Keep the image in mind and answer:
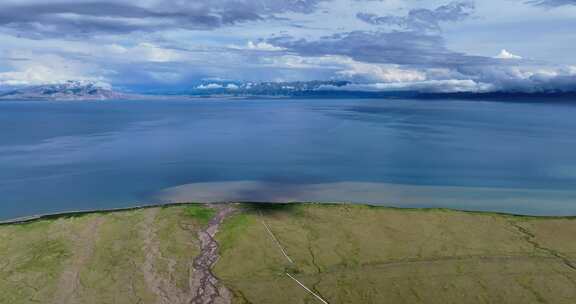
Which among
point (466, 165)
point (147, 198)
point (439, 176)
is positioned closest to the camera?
point (147, 198)

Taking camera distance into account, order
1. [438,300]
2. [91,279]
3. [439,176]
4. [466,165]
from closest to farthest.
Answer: [438,300], [91,279], [439,176], [466,165]

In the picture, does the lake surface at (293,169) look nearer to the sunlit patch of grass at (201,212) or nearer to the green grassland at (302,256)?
the sunlit patch of grass at (201,212)

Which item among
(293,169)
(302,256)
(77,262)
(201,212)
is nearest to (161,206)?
(201,212)

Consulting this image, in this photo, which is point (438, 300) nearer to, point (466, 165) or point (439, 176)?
point (439, 176)

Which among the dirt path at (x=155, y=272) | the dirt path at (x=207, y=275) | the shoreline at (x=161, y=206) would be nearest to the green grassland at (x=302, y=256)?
the dirt path at (x=155, y=272)

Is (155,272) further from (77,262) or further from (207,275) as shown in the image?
(77,262)

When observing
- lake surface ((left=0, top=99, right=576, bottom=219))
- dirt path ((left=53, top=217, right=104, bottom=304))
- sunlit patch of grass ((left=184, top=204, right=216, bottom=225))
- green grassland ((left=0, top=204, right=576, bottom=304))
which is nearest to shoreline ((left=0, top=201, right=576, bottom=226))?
green grassland ((left=0, top=204, right=576, bottom=304))

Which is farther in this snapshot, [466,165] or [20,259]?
[466,165]

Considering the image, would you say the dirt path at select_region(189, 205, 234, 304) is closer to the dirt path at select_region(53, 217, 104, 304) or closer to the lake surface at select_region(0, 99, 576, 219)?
the dirt path at select_region(53, 217, 104, 304)

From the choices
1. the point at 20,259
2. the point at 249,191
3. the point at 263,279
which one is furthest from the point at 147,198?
→ the point at 263,279
